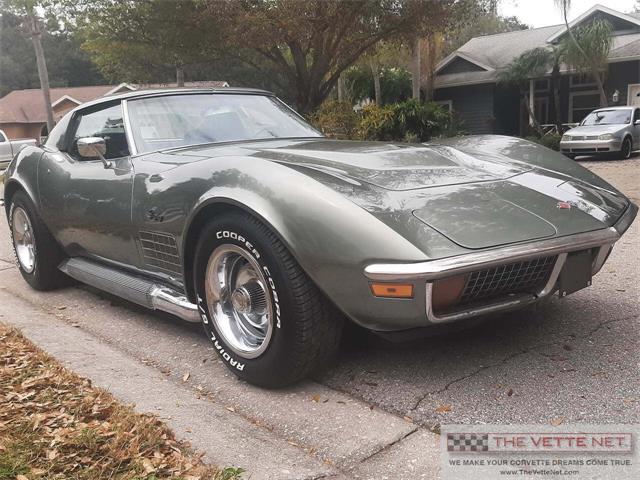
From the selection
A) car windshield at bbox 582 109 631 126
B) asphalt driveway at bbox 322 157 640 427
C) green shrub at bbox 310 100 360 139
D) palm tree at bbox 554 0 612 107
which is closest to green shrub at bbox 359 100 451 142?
green shrub at bbox 310 100 360 139

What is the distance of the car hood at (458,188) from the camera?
240cm

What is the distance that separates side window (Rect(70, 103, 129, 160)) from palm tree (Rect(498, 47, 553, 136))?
18.4 meters

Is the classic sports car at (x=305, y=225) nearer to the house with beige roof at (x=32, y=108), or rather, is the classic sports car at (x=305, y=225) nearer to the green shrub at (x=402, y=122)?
the green shrub at (x=402, y=122)

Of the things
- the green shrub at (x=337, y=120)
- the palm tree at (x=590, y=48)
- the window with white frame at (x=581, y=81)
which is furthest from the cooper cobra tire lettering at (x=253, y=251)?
the window with white frame at (x=581, y=81)

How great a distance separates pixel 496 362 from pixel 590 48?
18773mm

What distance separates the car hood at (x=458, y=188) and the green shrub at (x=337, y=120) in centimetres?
1165

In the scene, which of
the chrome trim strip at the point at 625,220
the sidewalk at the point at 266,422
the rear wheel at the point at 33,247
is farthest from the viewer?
the rear wheel at the point at 33,247

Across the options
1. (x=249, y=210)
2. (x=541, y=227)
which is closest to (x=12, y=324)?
(x=249, y=210)

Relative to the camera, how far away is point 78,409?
2428mm

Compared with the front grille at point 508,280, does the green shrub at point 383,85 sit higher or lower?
higher

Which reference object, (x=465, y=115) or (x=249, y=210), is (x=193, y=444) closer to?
(x=249, y=210)

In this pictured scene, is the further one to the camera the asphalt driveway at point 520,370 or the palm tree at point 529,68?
the palm tree at point 529,68

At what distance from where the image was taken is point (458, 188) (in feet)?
8.85

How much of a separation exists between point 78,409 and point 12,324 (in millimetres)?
1646
